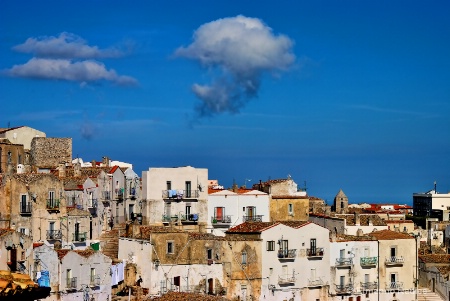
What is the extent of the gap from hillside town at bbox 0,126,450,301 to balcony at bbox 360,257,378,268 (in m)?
0.13

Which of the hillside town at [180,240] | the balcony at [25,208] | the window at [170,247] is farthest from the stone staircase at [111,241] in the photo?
the balcony at [25,208]

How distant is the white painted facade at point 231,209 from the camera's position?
66812 mm

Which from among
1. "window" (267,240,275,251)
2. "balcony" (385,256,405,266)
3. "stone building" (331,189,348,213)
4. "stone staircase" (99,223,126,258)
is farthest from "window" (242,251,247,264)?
"stone building" (331,189,348,213)

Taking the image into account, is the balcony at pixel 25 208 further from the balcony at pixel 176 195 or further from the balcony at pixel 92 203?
the balcony at pixel 176 195

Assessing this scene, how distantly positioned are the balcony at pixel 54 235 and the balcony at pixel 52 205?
154 centimetres

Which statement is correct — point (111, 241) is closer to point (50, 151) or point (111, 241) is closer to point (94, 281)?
point (94, 281)

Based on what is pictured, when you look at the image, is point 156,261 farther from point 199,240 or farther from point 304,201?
point 304,201

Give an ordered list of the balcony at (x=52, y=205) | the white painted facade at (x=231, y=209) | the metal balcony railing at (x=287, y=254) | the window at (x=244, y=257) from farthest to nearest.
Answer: the white painted facade at (x=231, y=209)
the metal balcony railing at (x=287, y=254)
the window at (x=244, y=257)
the balcony at (x=52, y=205)

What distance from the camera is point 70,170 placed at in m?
64.2

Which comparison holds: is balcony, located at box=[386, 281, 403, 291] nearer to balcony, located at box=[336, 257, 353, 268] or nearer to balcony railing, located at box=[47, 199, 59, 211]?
balcony, located at box=[336, 257, 353, 268]

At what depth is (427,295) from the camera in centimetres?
6606

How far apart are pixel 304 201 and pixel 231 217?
23.5ft

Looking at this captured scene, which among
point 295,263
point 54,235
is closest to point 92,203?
point 54,235

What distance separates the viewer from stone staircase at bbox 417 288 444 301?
65438 millimetres
